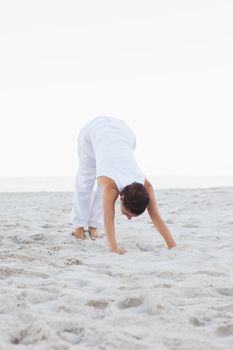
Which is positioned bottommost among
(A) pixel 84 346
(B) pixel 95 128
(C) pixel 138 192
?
(A) pixel 84 346

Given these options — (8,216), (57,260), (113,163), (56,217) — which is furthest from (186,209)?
(57,260)

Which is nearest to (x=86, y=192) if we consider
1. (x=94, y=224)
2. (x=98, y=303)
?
(x=94, y=224)

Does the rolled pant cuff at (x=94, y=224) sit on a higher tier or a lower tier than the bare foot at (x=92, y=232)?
higher

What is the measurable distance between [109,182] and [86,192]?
32.8 inches

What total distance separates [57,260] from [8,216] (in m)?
3.15

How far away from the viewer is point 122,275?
307 cm

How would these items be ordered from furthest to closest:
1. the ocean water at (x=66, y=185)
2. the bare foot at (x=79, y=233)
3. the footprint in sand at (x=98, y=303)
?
1. the ocean water at (x=66, y=185)
2. the bare foot at (x=79, y=233)
3. the footprint in sand at (x=98, y=303)

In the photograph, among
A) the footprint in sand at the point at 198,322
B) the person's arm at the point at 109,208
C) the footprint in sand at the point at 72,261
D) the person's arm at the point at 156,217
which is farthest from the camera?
the person's arm at the point at 156,217

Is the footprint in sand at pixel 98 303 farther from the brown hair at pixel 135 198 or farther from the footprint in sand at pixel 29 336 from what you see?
the brown hair at pixel 135 198

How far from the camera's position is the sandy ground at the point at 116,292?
1.92 m

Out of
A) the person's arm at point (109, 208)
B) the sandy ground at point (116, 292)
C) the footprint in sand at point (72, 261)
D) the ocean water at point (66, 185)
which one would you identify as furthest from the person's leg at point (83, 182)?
the ocean water at point (66, 185)

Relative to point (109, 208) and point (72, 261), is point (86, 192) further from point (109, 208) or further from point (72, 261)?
point (72, 261)

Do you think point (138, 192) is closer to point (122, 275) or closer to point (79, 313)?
point (122, 275)

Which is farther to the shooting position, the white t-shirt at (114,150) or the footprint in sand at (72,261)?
A: the white t-shirt at (114,150)
